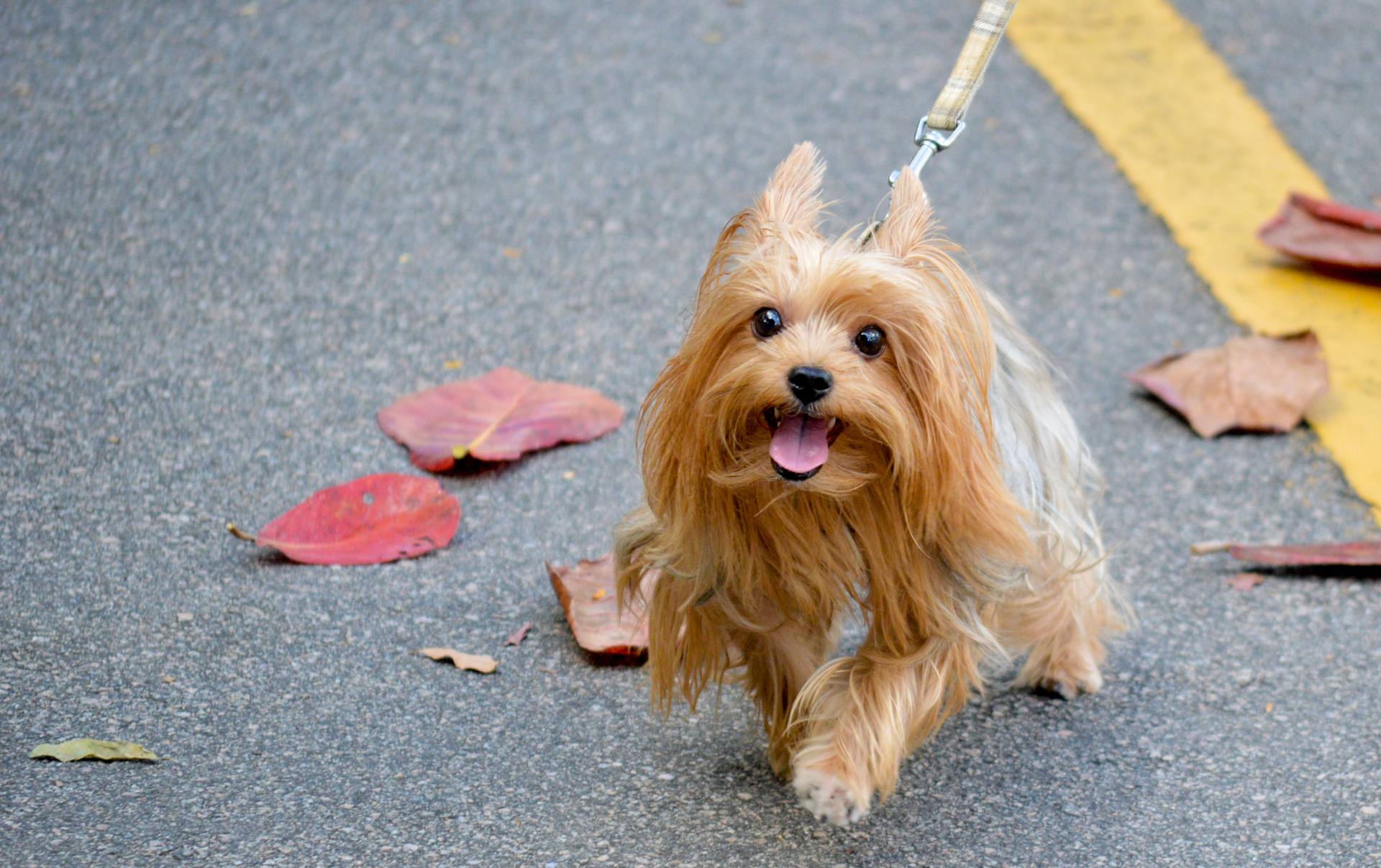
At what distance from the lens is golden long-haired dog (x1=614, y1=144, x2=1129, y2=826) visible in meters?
2.52

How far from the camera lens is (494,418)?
4004 mm

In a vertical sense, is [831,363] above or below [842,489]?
above

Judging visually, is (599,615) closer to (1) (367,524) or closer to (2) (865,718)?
(1) (367,524)

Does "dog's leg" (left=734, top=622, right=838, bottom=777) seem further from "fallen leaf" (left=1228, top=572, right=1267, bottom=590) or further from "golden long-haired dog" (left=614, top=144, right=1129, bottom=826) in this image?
"fallen leaf" (left=1228, top=572, right=1267, bottom=590)

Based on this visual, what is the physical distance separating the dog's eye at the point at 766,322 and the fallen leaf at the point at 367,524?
128cm

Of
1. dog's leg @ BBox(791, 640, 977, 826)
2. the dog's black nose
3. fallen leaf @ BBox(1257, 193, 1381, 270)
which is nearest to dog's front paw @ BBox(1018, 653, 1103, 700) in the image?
dog's leg @ BBox(791, 640, 977, 826)

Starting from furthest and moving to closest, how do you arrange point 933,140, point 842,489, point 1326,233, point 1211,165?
point 1211,165 < point 1326,233 < point 933,140 < point 842,489

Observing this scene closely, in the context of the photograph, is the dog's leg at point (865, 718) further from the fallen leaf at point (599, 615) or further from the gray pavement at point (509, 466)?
the fallen leaf at point (599, 615)

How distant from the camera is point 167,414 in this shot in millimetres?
3949

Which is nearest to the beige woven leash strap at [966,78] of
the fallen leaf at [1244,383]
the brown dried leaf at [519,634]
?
the brown dried leaf at [519,634]

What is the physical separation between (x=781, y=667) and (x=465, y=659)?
68 centimetres

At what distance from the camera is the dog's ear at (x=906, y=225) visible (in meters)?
2.60

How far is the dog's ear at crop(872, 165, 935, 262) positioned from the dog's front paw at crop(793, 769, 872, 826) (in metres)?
0.89

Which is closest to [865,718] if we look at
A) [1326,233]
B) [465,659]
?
[465,659]
